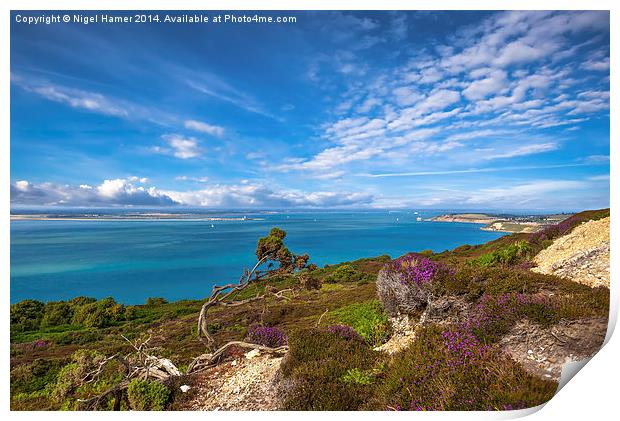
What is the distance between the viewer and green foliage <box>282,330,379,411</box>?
3135mm

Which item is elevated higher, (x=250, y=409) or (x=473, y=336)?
(x=473, y=336)

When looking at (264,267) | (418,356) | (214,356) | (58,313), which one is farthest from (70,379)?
(58,313)

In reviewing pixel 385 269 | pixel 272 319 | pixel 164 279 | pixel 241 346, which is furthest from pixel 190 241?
pixel 385 269

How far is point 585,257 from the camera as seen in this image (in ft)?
16.8

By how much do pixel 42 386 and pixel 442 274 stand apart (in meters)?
6.81

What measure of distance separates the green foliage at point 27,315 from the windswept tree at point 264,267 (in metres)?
8.57

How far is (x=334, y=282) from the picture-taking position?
1628cm

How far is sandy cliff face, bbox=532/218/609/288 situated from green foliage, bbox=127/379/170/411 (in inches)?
239

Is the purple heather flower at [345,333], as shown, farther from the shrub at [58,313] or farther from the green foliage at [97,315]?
the green foliage at [97,315]

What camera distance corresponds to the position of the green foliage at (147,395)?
3.42 meters

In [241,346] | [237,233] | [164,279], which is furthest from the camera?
[164,279]

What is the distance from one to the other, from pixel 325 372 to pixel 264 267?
231cm

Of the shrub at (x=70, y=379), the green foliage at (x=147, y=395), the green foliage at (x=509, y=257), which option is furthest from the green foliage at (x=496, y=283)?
the shrub at (x=70, y=379)

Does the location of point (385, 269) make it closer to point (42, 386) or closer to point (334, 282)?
point (42, 386)
